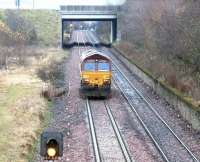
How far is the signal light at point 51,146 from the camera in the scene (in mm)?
8812

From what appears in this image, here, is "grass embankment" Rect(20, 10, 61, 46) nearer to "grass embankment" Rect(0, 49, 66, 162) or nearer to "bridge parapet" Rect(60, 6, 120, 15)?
"bridge parapet" Rect(60, 6, 120, 15)

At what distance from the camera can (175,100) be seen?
1071 inches

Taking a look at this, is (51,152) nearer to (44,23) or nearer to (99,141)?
(99,141)

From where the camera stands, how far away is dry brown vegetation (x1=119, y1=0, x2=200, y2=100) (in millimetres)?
31828

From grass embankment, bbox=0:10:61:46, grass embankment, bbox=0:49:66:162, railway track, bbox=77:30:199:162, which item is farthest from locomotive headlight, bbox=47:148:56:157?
grass embankment, bbox=0:10:61:46

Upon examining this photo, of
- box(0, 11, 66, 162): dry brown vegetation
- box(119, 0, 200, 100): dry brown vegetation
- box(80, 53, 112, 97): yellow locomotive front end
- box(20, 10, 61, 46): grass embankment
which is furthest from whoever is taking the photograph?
box(20, 10, 61, 46): grass embankment

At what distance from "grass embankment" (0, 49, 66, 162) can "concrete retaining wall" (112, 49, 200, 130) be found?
6383 mm

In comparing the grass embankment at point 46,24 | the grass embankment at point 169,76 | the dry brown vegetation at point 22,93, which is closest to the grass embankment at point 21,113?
the dry brown vegetation at point 22,93

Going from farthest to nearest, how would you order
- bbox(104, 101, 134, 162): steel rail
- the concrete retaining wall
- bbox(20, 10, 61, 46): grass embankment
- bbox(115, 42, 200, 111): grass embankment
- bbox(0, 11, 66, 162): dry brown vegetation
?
1. bbox(20, 10, 61, 46): grass embankment
2. bbox(115, 42, 200, 111): grass embankment
3. the concrete retaining wall
4. bbox(0, 11, 66, 162): dry brown vegetation
5. bbox(104, 101, 134, 162): steel rail

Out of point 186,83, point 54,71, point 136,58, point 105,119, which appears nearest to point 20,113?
point 105,119

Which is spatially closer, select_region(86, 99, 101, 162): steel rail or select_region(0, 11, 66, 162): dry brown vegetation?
select_region(86, 99, 101, 162): steel rail

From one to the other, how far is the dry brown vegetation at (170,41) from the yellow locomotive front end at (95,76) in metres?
3.87

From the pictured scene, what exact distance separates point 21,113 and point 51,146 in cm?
1677

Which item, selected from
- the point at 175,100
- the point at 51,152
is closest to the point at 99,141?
the point at 175,100
